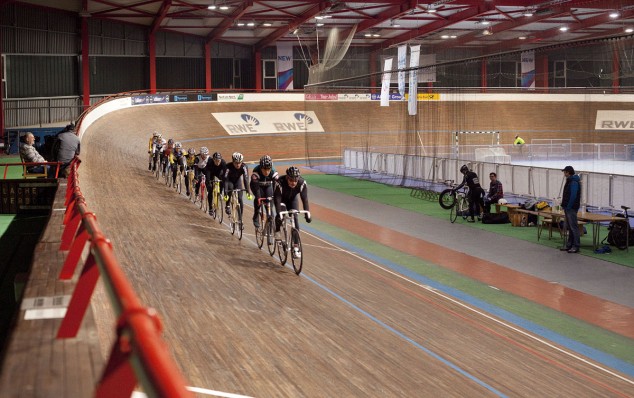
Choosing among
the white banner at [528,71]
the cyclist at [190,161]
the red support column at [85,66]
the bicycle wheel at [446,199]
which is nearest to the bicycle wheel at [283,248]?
the cyclist at [190,161]

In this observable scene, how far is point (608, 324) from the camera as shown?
9.17 meters

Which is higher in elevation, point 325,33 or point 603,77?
point 325,33

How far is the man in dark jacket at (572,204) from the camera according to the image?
1355 centimetres

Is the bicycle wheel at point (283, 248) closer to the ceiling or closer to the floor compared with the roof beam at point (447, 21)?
closer to the floor

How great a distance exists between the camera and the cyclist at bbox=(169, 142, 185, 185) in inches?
755

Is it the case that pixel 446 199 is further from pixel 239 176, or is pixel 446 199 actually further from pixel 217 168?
pixel 239 176

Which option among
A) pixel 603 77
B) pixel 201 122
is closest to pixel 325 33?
pixel 201 122

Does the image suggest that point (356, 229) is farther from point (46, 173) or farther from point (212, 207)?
point (46, 173)

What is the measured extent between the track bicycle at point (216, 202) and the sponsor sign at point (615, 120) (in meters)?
19.4

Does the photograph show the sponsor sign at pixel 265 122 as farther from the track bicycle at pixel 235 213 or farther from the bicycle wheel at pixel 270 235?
the bicycle wheel at pixel 270 235

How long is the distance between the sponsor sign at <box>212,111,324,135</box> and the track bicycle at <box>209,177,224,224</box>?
78.8 feet

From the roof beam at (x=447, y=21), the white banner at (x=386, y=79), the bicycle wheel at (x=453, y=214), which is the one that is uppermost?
the roof beam at (x=447, y=21)

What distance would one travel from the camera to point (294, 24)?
41688 millimetres

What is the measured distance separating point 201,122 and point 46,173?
24623mm
